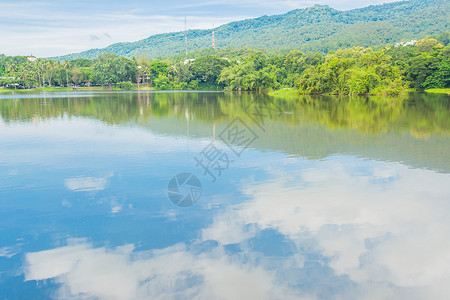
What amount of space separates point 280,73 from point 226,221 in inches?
3141

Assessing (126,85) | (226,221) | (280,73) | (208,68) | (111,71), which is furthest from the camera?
(208,68)

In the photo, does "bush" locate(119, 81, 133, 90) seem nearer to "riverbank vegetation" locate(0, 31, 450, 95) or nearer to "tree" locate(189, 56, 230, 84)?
"riverbank vegetation" locate(0, 31, 450, 95)

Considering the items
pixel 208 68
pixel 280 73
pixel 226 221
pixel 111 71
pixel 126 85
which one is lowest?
pixel 226 221

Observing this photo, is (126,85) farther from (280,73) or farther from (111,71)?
(280,73)

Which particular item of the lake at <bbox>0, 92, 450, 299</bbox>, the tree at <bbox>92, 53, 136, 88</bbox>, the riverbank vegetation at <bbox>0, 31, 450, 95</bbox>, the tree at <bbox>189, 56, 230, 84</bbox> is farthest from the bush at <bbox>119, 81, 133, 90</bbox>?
the lake at <bbox>0, 92, 450, 299</bbox>

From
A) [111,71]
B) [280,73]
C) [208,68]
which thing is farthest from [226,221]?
[111,71]

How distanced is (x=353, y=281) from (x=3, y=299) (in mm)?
4440

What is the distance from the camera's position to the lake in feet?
15.2

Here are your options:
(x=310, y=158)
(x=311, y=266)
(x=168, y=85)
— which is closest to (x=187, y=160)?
(x=310, y=158)

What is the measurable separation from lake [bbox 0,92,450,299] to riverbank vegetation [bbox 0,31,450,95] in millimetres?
37612

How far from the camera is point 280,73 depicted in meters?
82.7

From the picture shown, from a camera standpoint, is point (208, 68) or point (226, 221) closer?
point (226, 221)

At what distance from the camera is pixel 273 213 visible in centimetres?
670

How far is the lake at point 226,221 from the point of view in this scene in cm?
464
